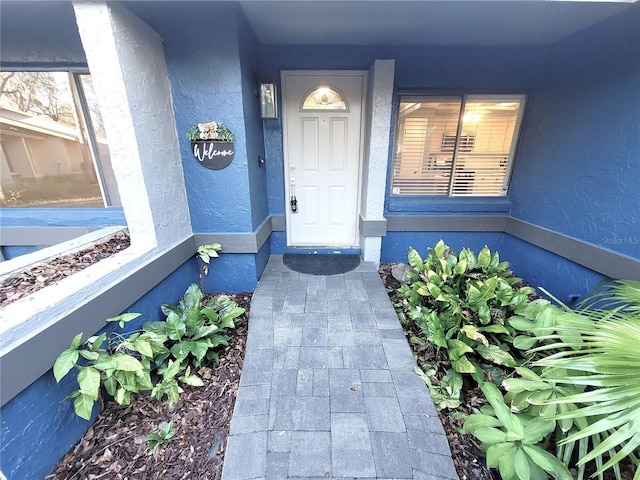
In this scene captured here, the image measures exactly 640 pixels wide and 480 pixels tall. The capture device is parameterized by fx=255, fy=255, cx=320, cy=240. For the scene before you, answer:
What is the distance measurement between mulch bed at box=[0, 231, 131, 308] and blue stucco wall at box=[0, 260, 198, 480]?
537mm

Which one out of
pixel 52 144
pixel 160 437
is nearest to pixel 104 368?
pixel 160 437

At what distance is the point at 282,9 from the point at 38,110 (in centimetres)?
258

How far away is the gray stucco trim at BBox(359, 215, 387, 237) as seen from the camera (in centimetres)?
316

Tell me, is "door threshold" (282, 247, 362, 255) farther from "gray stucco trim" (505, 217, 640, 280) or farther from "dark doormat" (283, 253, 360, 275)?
"gray stucco trim" (505, 217, 640, 280)

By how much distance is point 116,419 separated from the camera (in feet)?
5.05

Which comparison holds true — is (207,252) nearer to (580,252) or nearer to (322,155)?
(322,155)

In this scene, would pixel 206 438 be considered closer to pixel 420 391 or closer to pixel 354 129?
pixel 420 391

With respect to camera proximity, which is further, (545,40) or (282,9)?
(545,40)

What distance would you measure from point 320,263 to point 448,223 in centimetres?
180

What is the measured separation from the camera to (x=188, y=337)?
1.96 m

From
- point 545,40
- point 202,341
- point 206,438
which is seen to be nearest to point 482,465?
point 206,438

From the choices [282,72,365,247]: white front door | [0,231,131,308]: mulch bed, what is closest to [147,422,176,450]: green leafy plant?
[0,231,131,308]: mulch bed

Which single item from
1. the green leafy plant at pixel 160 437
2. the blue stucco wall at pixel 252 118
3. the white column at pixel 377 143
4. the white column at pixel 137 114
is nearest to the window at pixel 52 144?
the white column at pixel 137 114

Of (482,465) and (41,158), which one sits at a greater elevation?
(41,158)
